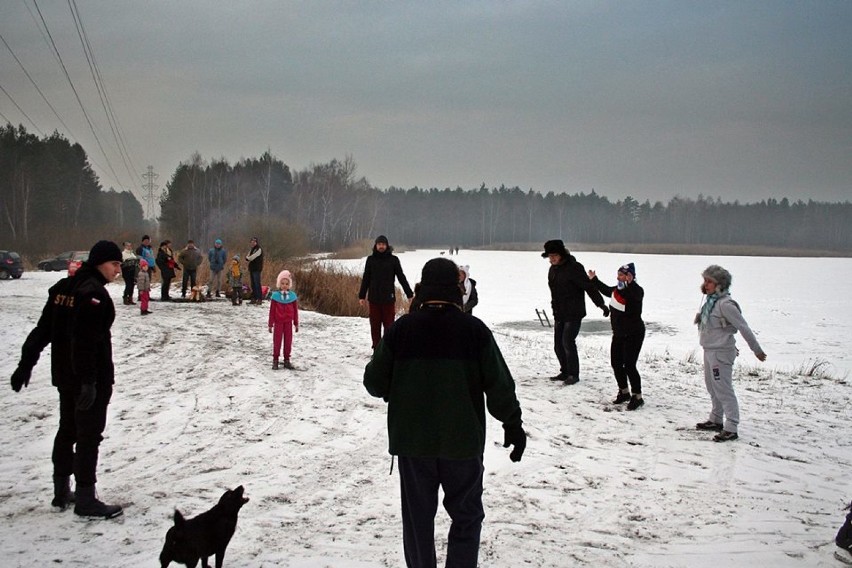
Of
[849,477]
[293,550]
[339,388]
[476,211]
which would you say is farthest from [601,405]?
[476,211]

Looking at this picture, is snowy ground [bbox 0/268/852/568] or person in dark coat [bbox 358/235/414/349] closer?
snowy ground [bbox 0/268/852/568]

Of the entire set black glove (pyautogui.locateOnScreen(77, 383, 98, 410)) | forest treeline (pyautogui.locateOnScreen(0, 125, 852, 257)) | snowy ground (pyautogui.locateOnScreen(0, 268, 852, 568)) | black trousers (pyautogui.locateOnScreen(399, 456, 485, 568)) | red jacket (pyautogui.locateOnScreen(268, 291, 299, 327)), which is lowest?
snowy ground (pyautogui.locateOnScreen(0, 268, 852, 568))

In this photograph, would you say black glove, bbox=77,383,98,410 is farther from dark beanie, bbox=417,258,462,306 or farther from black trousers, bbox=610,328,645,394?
black trousers, bbox=610,328,645,394

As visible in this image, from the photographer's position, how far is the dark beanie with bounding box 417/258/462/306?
346 cm

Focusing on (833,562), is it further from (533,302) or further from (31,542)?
(533,302)

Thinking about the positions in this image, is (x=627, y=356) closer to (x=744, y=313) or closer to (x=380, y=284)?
(x=380, y=284)

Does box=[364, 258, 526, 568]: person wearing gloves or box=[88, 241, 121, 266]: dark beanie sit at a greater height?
box=[88, 241, 121, 266]: dark beanie

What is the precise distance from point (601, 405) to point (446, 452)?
18.4ft

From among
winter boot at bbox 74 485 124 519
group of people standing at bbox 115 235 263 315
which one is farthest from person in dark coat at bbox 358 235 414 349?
group of people standing at bbox 115 235 263 315

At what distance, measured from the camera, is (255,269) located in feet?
60.0

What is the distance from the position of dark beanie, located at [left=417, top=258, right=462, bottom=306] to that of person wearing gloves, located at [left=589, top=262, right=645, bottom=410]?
4.97 m

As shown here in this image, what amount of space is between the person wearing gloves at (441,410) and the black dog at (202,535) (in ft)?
3.76

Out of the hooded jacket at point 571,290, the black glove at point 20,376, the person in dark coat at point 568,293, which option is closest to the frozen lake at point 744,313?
the person in dark coat at point 568,293

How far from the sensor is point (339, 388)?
29.0ft
